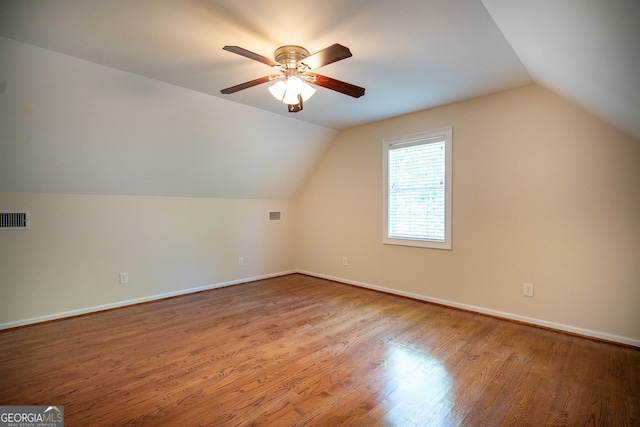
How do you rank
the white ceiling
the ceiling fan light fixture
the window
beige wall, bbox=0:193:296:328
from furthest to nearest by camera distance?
the window → beige wall, bbox=0:193:296:328 → the ceiling fan light fixture → the white ceiling

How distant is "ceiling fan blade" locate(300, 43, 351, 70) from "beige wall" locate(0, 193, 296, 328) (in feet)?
9.77

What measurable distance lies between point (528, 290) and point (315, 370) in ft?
7.87

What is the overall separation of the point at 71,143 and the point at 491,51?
12.9ft

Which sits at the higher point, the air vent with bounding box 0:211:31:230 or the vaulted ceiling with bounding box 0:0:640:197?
the vaulted ceiling with bounding box 0:0:640:197

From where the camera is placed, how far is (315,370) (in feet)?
7.34

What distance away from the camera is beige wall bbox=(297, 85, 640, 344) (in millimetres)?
2633

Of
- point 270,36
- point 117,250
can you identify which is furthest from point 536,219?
point 117,250

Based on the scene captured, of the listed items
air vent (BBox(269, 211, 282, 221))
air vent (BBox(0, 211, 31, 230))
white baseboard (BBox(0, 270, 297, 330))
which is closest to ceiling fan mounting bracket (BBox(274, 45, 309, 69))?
air vent (BBox(0, 211, 31, 230))

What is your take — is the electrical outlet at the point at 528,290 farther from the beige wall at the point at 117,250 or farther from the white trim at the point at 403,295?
the beige wall at the point at 117,250

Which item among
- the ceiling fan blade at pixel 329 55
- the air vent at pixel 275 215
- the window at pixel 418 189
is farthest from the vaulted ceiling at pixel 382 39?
the air vent at pixel 275 215

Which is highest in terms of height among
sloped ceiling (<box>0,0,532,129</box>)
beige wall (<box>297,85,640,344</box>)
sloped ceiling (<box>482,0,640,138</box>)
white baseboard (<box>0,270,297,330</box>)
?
sloped ceiling (<box>0,0,532,129</box>)

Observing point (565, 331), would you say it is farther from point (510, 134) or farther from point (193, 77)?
point (193, 77)

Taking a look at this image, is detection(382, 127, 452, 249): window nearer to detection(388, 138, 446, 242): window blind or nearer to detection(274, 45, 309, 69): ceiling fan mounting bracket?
detection(388, 138, 446, 242): window blind

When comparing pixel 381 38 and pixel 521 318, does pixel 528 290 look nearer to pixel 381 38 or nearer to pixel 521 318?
pixel 521 318
